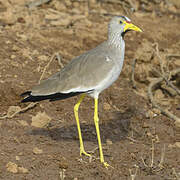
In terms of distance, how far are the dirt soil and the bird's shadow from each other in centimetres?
1

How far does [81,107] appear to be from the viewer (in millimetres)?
6152

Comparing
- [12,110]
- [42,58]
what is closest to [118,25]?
[12,110]

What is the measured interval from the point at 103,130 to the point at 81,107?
0.53 m

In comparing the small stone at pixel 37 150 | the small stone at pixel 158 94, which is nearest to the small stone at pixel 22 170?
the small stone at pixel 37 150

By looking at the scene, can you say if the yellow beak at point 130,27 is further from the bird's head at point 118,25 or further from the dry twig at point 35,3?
the dry twig at point 35,3

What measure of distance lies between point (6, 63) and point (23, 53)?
429 millimetres

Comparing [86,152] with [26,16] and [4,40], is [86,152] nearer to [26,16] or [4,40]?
[4,40]

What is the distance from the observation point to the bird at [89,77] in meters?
4.84

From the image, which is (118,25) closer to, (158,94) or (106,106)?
(106,106)

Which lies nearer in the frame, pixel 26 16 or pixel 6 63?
pixel 6 63

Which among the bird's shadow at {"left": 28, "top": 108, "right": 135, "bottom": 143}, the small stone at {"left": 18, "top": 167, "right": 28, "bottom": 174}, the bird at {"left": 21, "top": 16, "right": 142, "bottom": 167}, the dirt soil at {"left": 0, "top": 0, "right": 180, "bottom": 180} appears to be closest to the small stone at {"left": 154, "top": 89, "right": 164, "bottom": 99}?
the dirt soil at {"left": 0, "top": 0, "right": 180, "bottom": 180}

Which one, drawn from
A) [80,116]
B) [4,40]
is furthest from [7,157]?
[4,40]

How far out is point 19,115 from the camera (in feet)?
18.7

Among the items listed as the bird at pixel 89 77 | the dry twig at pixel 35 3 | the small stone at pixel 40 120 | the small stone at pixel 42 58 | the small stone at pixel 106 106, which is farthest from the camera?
the dry twig at pixel 35 3
